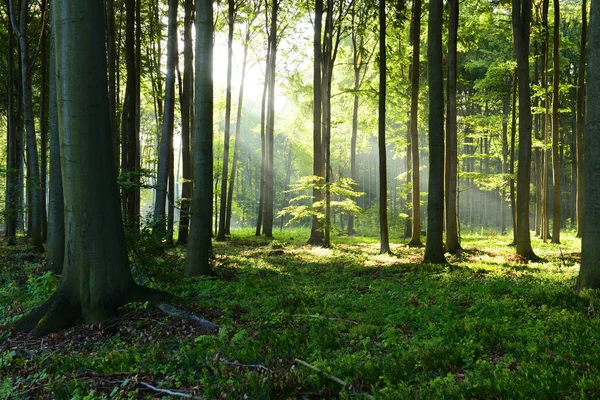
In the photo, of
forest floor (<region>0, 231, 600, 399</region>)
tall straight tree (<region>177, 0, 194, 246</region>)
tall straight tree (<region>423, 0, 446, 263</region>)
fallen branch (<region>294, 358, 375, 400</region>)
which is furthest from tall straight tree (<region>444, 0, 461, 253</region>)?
fallen branch (<region>294, 358, 375, 400</region>)

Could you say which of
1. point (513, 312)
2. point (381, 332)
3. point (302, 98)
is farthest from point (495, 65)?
point (381, 332)

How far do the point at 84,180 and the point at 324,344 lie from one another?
4.18 m

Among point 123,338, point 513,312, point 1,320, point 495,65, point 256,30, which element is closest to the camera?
point 123,338

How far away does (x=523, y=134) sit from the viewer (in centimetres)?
1294

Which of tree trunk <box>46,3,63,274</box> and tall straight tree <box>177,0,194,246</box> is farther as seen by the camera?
tall straight tree <box>177,0,194,246</box>

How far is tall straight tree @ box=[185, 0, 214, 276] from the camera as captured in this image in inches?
357

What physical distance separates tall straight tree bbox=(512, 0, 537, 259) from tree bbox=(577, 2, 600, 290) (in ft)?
19.3

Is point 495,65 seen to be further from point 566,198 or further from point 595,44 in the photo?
point 566,198

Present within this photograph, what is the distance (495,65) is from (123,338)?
21038mm

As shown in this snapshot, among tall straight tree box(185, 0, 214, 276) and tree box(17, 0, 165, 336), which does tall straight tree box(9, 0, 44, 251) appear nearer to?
tall straight tree box(185, 0, 214, 276)

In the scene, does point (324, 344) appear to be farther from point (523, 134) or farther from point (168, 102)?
point (168, 102)

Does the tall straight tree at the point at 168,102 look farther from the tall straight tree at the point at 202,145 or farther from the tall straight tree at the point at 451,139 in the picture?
the tall straight tree at the point at 451,139

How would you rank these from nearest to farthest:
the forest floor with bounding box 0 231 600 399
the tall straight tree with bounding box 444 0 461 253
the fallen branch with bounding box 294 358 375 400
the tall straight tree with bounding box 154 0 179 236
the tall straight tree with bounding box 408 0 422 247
A: the fallen branch with bounding box 294 358 375 400 → the forest floor with bounding box 0 231 600 399 → the tall straight tree with bounding box 154 0 179 236 → the tall straight tree with bounding box 444 0 461 253 → the tall straight tree with bounding box 408 0 422 247

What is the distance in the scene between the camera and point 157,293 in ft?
22.1
